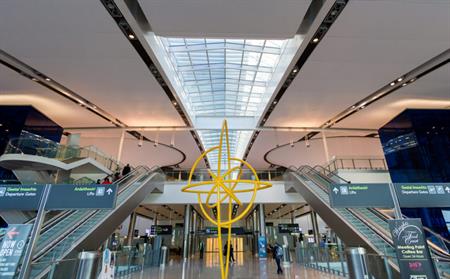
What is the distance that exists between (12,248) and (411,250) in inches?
403

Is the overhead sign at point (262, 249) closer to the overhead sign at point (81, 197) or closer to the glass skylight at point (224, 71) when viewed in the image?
the glass skylight at point (224, 71)

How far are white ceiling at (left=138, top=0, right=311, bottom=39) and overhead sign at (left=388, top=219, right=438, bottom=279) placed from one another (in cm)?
716

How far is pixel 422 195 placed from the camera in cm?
768

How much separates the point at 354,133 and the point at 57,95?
21000mm

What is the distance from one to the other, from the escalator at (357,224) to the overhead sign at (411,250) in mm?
791

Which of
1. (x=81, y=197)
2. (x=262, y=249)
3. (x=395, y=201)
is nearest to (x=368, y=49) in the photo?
(x=395, y=201)

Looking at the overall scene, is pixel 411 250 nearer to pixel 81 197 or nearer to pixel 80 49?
pixel 81 197

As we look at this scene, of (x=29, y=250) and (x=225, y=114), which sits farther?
(x=225, y=114)

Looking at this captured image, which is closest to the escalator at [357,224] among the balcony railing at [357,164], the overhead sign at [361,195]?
the overhead sign at [361,195]

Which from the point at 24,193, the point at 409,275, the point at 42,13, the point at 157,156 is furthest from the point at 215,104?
the point at 409,275

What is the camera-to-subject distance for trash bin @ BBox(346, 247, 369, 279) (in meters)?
7.40

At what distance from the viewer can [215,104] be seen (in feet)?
65.3

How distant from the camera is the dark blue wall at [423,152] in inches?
531

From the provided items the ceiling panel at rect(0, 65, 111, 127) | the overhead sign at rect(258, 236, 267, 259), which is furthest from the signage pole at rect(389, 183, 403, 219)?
the ceiling panel at rect(0, 65, 111, 127)
